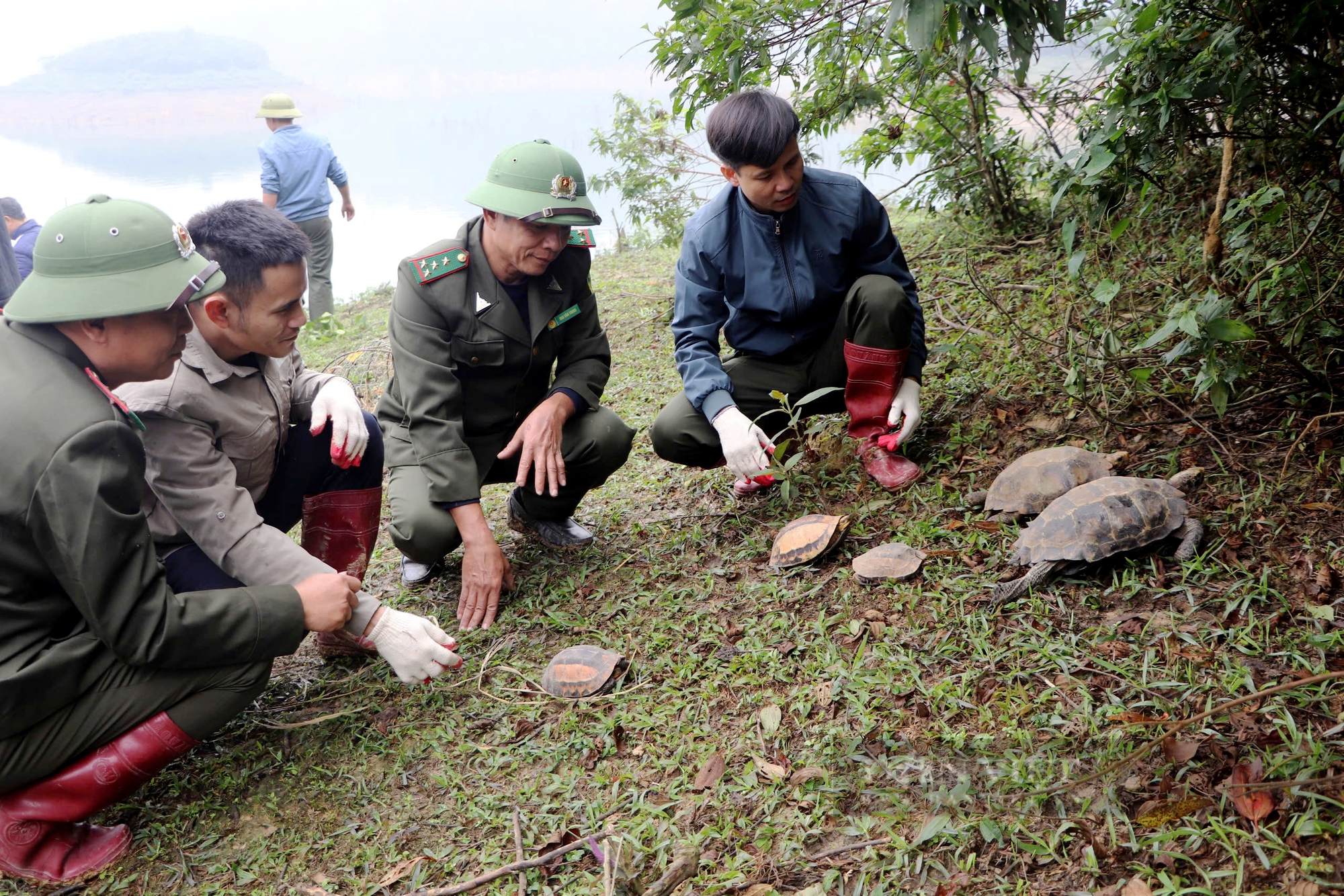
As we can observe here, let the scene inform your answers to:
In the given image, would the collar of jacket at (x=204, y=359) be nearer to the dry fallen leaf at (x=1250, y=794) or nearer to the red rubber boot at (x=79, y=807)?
the red rubber boot at (x=79, y=807)

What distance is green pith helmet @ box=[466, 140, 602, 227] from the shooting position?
250cm

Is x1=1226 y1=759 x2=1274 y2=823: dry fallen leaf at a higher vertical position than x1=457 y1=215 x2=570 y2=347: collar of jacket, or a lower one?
lower

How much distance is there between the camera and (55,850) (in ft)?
6.33

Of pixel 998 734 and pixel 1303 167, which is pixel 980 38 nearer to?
pixel 998 734

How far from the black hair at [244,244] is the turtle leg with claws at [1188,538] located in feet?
7.72

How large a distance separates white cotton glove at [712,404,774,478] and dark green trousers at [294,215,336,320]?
5329 mm

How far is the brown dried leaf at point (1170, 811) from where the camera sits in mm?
1594

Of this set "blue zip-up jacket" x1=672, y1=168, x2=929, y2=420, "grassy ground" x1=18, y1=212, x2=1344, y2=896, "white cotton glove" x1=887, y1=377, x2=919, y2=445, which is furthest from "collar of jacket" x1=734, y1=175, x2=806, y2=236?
"grassy ground" x1=18, y1=212, x2=1344, y2=896

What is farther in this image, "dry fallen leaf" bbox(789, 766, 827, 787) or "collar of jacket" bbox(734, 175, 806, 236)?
"collar of jacket" bbox(734, 175, 806, 236)

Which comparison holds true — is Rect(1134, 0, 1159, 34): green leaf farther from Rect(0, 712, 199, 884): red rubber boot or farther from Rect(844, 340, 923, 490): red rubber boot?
Rect(0, 712, 199, 884): red rubber boot

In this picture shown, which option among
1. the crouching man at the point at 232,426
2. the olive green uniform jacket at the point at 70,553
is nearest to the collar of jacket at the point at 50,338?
the olive green uniform jacket at the point at 70,553

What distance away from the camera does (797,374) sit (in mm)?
3031

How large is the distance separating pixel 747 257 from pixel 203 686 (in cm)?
197

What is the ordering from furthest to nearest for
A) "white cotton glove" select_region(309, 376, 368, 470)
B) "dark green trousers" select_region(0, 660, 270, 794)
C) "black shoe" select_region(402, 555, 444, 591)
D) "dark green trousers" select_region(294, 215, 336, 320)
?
"dark green trousers" select_region(294, 215, 336, 320), "black shoe" select_region(402, 555, 444, 591), "white cotton glove" select_region(309, 376, 368, 470), "dark green trousers" select_region(0, 660, 270, 794)
